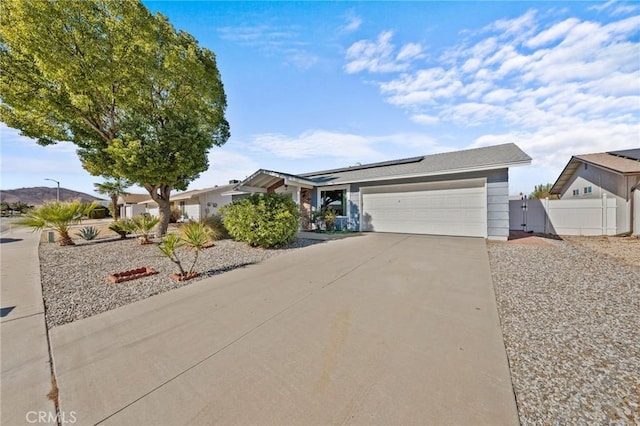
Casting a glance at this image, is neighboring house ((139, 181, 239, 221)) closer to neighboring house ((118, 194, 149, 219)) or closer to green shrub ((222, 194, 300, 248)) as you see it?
neighboring house ((118, 194, 149, 219))

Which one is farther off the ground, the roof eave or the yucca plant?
the roof eave

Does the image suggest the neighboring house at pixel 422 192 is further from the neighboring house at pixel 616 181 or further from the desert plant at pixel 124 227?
the neighboring house at pixel 616 181

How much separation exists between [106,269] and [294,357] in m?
6.51

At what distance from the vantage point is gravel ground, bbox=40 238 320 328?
405cm

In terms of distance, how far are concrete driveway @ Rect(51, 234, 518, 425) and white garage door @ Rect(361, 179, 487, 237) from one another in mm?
6499

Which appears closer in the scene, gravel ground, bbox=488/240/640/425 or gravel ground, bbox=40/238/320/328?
gravel ground, bbox=488/240/640/425

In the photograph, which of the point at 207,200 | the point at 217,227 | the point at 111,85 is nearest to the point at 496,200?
the point at 217,227

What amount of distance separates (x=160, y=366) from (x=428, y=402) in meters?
2.60

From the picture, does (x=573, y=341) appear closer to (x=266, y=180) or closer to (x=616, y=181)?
(x=266, y=180)

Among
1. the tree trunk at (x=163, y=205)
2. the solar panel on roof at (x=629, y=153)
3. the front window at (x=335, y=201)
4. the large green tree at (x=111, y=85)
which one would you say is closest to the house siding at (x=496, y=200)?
the front window at (x=335, y=201)

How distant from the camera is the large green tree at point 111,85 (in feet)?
25.0

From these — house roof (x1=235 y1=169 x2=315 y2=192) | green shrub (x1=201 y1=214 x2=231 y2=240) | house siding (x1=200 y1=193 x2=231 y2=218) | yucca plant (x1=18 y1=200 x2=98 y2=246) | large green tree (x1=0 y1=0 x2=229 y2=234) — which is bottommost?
green shrub (x1=201 y1=214 x2=231 y2=240)

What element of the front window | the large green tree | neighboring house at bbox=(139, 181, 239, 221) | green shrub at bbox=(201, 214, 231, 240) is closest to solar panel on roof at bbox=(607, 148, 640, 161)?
the front window

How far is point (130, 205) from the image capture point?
116ft
